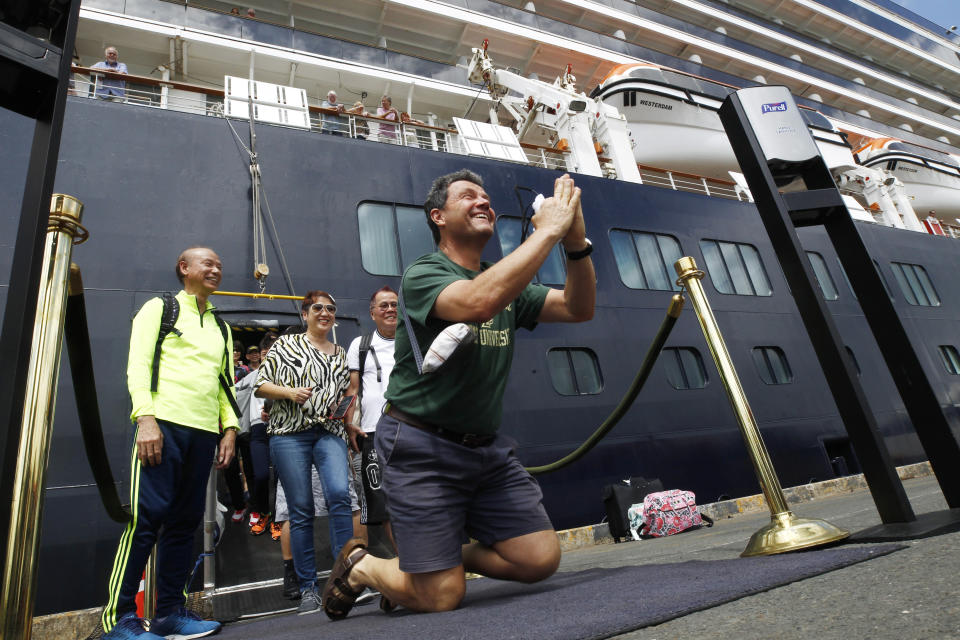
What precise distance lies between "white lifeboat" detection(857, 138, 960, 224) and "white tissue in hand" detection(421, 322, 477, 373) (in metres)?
18.9

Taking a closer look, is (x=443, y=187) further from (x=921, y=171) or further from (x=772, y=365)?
(x=921, y=171)

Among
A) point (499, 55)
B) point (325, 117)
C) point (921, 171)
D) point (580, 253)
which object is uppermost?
point (499, 55)

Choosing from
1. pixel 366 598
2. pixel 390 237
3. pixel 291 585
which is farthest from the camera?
pixel 390 237

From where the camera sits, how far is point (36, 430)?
1141mm

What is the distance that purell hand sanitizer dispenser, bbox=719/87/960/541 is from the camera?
1998 mm

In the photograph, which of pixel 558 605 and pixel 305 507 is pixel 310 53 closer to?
pixel 305 507

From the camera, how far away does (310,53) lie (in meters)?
10.6

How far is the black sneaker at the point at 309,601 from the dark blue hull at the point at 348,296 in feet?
6.71

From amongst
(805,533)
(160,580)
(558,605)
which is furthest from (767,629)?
(160,580)

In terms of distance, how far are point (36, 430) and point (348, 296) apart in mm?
4612

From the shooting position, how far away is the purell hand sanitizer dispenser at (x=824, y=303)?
2.00 metres

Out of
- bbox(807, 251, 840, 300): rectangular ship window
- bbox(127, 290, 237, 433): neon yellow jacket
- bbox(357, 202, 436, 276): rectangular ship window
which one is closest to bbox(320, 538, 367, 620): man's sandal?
→ bbox(127, 290, 237, 433): neon yellow jacket

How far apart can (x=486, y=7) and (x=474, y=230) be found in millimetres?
13575

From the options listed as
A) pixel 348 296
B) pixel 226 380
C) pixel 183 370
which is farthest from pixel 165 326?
pixel 348 296
